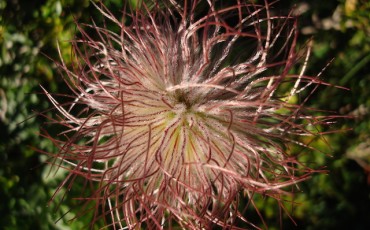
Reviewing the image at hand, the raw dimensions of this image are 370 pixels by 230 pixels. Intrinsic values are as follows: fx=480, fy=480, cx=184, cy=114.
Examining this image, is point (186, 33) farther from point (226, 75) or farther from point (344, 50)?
point (344, 50)

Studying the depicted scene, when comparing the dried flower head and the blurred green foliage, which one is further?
the blurred green foliage

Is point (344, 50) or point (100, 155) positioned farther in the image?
point (344, 50)

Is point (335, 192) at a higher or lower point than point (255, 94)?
lower

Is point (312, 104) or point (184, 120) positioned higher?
point (184, 120)

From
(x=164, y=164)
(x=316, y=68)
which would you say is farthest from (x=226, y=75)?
(x=316, y=68)

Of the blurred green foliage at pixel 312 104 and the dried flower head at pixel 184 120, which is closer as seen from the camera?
the dried flower head at pixel 184 120

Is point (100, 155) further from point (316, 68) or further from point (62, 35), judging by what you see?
point (316, 68)

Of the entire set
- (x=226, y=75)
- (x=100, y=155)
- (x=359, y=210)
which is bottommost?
(x=359, y=210)

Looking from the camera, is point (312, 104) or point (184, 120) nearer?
point (184, 120)
